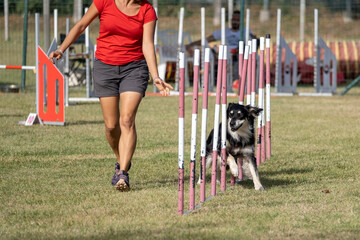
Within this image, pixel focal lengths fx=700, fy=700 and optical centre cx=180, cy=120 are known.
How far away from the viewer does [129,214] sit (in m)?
5.13

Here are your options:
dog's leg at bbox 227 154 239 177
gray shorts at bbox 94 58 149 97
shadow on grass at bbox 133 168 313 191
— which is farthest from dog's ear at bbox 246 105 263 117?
gray shorts at bbox 94 58 149 97

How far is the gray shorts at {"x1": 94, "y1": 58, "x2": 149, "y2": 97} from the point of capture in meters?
6.07

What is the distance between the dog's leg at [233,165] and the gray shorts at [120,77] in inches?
40.4

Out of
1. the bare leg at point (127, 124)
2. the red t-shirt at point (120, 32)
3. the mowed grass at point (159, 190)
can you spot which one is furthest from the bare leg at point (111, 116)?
the mowed grass at point (159, 190)

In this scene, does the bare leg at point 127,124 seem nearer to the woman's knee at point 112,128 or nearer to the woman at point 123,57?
the woman at point 123,57

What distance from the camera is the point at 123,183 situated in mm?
5969

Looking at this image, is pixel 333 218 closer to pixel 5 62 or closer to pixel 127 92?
pixel 127 92

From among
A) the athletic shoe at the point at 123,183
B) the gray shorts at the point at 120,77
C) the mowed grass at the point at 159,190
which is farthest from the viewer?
the gray shorts at the point at 120,77

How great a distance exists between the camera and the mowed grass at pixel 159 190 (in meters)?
4.74

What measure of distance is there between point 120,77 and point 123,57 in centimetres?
18

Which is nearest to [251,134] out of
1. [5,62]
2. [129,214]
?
[129,214]

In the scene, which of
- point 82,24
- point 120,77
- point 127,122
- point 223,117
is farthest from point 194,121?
point 82,24

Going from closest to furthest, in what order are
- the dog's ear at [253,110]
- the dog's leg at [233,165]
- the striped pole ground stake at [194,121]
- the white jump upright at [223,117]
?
the striped pole ground stake at [194,121] → the white jump upright at [223,117] → the dog's leg at [233,165] → the dog's ear at [253,110]

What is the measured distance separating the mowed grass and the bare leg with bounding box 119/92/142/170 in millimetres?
321
